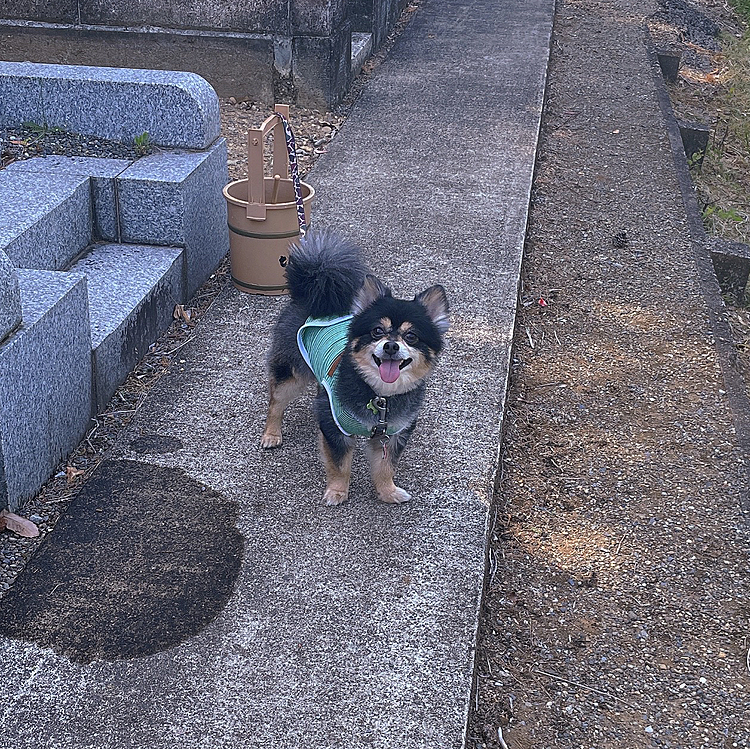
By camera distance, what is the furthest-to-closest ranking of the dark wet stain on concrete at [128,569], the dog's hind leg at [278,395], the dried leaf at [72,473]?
the dog's hind leg at [278,395], the dried leaf at [72,473], the dark wet stain on concrete at [128,569]

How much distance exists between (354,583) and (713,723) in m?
1.28

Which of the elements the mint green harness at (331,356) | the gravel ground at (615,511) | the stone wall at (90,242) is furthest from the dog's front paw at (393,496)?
the stone wall at (90,242)

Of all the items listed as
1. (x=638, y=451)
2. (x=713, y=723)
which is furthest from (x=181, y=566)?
(x=638, y=451)

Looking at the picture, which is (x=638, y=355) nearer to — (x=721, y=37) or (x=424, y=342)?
(x=424, y=342)

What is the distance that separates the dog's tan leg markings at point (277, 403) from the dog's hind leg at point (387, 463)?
49 cm

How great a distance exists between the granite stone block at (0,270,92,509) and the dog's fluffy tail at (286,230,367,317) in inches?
36.2

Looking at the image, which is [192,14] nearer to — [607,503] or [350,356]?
[350,356]

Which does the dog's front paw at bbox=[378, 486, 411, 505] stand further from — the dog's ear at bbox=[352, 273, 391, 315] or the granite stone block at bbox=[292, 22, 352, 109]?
the granite stone block at bbox=[292, 22, 352, 109]

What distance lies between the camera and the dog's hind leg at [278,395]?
3898 millimetres

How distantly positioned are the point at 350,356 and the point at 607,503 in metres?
1.42

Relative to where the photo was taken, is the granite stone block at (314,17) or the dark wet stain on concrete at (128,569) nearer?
the dark wet stain on concrete at (128,569)

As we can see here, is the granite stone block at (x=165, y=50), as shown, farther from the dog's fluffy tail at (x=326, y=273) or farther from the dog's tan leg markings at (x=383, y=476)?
the dog's tan leg markings at (x=383, y=476)

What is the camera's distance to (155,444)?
398 cm

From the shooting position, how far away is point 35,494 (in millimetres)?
3662
